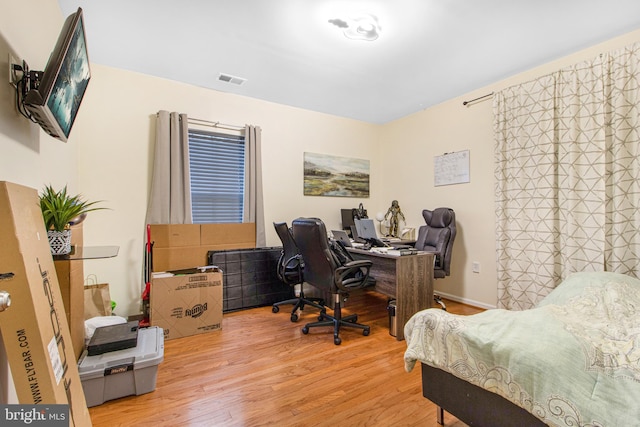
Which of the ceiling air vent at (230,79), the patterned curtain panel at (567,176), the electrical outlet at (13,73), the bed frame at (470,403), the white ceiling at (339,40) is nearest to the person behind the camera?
the bed frame at (470,403)

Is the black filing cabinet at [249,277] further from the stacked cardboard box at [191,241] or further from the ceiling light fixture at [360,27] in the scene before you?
the ceiling light fixture at [360,27]

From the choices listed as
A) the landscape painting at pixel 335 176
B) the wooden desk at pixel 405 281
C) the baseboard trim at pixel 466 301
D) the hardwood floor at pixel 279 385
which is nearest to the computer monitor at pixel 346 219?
the landscape painting at pixel 335 176

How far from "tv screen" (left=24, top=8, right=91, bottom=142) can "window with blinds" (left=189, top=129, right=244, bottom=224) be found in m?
1.70

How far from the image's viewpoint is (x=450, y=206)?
3680 millimetres

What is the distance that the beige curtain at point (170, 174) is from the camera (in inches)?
119

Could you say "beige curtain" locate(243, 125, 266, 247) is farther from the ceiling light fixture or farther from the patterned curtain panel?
the patterned curtain panel

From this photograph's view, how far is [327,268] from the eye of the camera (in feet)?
7.92

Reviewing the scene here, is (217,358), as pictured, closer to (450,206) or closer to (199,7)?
(199,7)

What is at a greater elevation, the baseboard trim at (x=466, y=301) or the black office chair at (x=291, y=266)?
the black office chair at (x=291, y=266)

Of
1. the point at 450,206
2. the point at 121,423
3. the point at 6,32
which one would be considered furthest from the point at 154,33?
the point at 450,206

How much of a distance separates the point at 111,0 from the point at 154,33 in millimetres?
385

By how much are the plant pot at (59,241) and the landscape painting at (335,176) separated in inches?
112

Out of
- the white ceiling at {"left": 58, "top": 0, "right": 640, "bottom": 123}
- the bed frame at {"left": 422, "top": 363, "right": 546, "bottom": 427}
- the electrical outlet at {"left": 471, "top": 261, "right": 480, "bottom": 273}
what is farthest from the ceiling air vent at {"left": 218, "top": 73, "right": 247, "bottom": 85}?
the electrical outlet at {"left": 471, "top": 261, "right": 480, "bottom": 273}

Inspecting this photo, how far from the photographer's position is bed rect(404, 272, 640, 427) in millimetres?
927
